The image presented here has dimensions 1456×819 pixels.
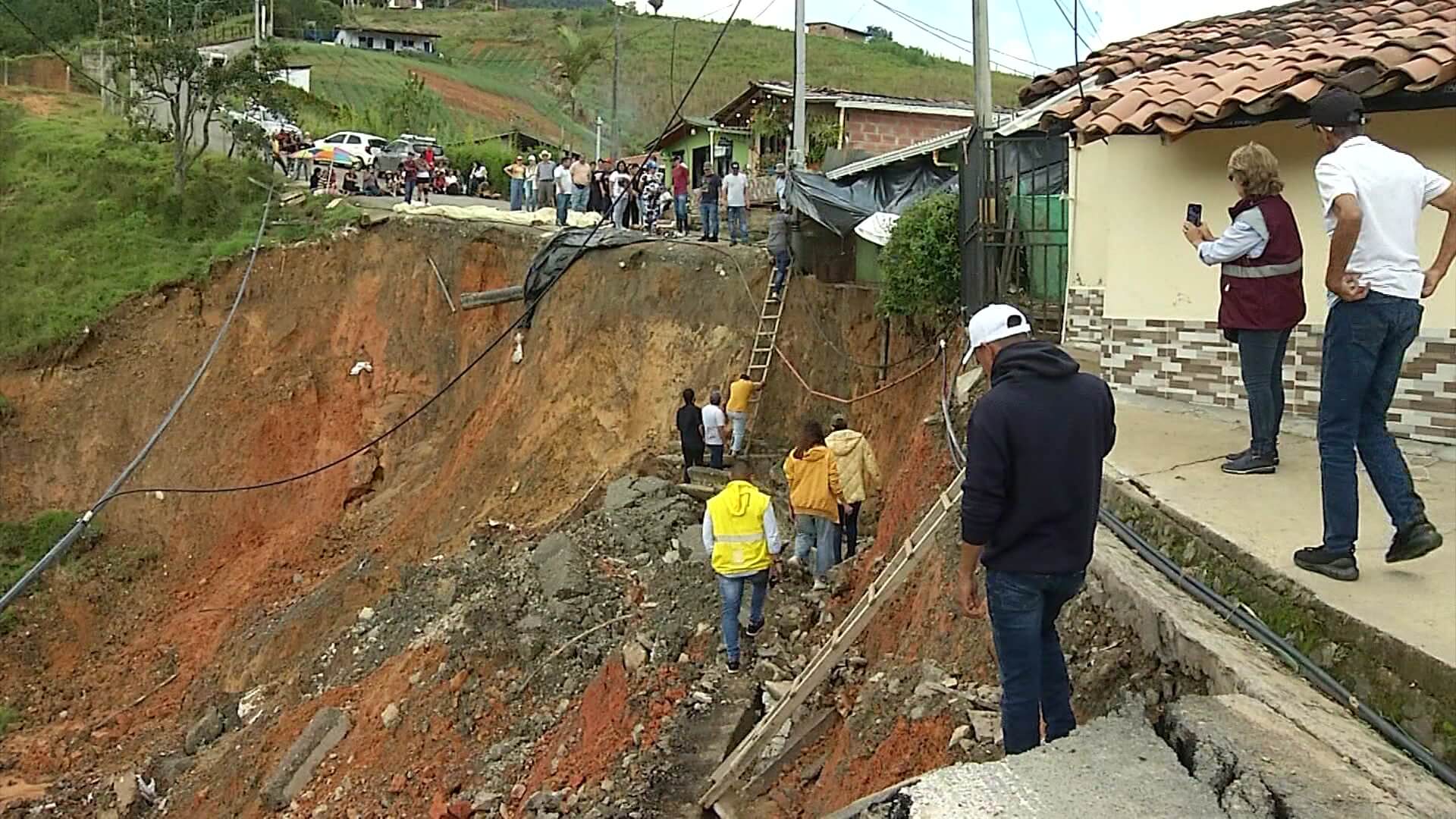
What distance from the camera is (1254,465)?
263 inches

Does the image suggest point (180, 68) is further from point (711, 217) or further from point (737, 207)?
point (737, 207)

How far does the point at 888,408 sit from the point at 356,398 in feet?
36.2

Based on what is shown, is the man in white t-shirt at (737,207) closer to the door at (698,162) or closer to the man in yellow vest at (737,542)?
the man in yellow vest at (737,542)

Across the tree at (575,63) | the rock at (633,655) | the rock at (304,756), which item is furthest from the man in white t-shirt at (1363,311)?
the tree at (575,63)

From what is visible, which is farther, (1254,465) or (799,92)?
(799,92)

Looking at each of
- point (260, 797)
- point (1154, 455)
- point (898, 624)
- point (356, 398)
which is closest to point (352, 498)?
point (356, 398)

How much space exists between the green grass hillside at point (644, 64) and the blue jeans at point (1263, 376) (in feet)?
150

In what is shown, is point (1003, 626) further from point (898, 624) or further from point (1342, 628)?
point (898, 624)

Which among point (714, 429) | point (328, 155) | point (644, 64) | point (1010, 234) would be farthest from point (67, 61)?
point (1010, 234)

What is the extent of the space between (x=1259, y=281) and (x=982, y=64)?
18.8 feet

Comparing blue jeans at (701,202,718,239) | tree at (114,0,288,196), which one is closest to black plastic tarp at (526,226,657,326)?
blue jeans at (701,202,718,239)

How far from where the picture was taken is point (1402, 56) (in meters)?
6.96

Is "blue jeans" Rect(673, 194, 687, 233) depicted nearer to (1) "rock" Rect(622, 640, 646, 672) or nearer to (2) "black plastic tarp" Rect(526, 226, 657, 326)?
(2) "black plastic tarp" Rect(526, 226, 657, 326)

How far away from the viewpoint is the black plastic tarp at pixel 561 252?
18.3 m
